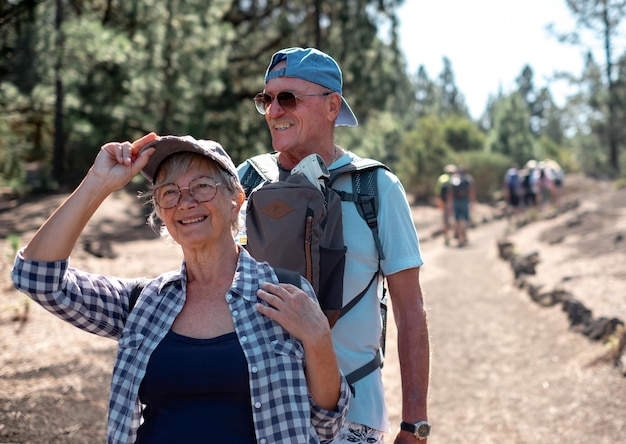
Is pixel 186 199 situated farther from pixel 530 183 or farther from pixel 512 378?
pixel 530 183

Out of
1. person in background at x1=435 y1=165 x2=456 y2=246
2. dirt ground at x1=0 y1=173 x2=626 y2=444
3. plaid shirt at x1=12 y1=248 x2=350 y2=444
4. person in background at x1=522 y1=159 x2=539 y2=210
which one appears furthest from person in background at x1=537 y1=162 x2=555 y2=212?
plaid shirt at x1=12 y1=248 x2=350 y2=444

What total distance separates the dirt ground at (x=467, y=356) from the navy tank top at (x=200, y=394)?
0.81m

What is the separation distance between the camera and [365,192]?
2410 mm

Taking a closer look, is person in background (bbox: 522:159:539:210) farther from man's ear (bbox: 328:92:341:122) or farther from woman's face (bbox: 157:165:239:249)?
woman's face (bbox: 157:165:239:249)

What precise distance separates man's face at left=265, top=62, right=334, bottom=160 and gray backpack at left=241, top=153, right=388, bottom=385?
0.60 ft

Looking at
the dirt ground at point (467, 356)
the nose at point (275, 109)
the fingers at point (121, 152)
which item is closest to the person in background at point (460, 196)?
the dirt ground at point (467, 356)

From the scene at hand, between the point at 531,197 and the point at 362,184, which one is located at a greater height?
the point at 362,184

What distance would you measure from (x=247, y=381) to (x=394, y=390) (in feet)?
17.3

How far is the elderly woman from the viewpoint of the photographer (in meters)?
1.88

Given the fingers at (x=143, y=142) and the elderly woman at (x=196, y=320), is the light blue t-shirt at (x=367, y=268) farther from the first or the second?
the fingers at (x=143, y=142)

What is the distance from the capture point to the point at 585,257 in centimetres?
1382

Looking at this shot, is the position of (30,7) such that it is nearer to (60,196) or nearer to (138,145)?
(138,145)

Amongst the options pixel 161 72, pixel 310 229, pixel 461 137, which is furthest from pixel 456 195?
pixel 461 137

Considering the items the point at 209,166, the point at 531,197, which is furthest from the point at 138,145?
the point at 531,197
